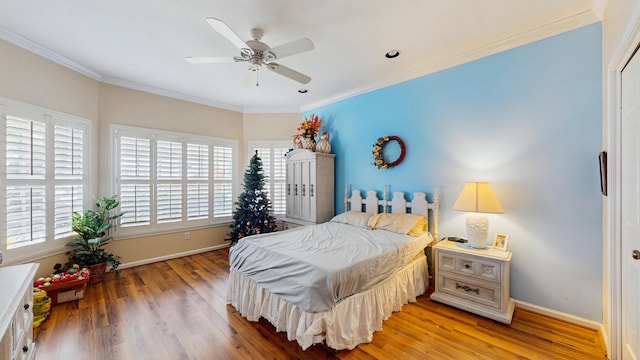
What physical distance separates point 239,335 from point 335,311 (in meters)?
0.98

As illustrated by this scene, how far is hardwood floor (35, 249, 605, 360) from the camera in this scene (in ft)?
6.41

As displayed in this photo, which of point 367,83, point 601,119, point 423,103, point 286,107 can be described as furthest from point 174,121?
point 601,119

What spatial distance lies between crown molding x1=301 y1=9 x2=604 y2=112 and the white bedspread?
7.17ft

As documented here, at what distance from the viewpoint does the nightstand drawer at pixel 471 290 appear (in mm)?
2393

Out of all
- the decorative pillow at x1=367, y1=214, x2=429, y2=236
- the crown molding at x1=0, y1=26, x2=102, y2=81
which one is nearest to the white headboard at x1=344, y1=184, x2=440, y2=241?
the decorative pillow at x1=367, y1=214, x2=429, y2=236

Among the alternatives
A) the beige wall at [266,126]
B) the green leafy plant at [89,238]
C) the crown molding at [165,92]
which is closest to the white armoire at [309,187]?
the beige wall at [266,126]

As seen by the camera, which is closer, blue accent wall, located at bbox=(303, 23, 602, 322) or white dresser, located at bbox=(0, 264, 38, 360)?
white dresser, located at bbox=(0, 264, 38, 360)

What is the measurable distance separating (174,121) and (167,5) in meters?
2.59

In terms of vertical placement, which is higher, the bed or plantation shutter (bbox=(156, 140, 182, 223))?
plantation shutter (bbox=(156, 140, 182, 223))

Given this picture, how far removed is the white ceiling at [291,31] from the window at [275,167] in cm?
173

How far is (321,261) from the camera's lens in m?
2.04

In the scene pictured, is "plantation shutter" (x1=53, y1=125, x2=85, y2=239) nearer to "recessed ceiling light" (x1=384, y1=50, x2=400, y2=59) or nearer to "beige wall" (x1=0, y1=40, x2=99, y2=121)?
"beige wall" (x1=0, y1=40, x2=99, y2=121)

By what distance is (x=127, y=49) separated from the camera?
2.88 meters

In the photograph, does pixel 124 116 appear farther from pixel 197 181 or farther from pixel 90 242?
pixel 90 242
